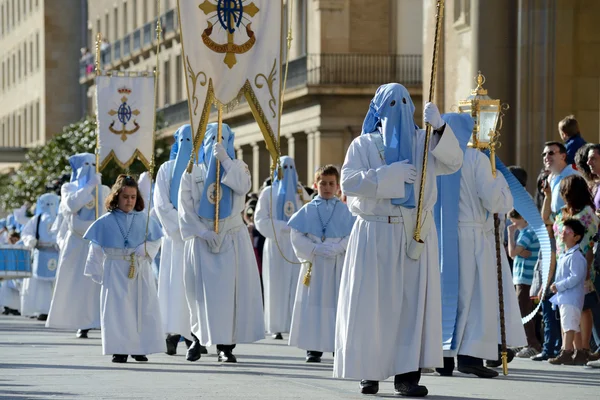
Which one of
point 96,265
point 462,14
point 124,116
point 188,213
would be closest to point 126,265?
point 96,265

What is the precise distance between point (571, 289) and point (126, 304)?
3891 mm

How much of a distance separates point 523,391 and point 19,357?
5.83 metres

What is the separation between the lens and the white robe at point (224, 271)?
54.9 feet

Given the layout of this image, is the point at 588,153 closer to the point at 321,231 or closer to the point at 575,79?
the point at 321,231

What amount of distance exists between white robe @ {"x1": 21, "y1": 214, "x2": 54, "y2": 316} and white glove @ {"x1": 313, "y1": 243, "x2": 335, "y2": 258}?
1134 centimetres

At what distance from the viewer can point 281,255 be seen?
874 inches

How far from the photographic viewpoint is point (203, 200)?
1689 centimetres

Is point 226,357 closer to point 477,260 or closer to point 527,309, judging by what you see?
point 477,260

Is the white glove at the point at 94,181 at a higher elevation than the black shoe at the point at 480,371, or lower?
higher

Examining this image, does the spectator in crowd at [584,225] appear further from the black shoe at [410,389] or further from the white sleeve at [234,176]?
the black shoe at [410,389]

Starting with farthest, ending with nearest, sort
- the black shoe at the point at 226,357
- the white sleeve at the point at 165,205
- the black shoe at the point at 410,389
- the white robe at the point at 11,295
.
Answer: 1. the white robe at the point at 11,295
2. the white sleeve at the point at 165,205
3. the black shoe at the point at 226,357
4. the black shoe at the point at 410,389

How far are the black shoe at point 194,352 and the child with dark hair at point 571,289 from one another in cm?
314

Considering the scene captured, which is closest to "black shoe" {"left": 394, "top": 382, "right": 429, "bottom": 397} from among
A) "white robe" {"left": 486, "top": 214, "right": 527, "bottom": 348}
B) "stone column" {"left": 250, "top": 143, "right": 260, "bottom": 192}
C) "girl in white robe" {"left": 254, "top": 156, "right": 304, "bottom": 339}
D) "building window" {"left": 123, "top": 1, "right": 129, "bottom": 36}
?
"white robe" {"left": 486, "top": 214, "right": 527, "bottom": 348}

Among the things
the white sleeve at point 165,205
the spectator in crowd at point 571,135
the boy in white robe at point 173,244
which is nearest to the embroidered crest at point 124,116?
the boy in white robe at point 173,244
